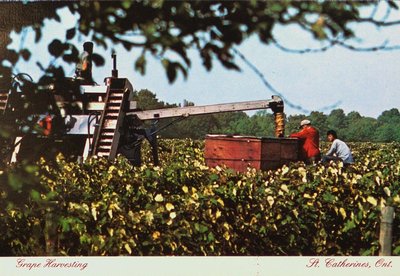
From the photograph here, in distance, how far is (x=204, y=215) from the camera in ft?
9.67

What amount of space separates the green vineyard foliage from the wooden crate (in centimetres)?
177

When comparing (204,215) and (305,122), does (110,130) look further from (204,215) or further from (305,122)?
(305,122)

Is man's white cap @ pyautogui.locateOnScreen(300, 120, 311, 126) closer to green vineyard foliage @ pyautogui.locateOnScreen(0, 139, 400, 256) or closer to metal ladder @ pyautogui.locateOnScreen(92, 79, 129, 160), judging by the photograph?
green vineyard foliage @ pyautogui.locateOnScreen(0, 139, 400, 256)

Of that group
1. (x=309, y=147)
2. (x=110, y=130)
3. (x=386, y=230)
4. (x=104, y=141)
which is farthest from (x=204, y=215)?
(x=309, y=147)

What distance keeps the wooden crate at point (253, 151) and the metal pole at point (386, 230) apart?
96.1 inches

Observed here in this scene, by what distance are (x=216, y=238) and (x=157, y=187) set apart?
61 cm

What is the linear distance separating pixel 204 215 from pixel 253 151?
264 centimetres

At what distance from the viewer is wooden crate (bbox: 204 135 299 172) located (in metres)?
5.45

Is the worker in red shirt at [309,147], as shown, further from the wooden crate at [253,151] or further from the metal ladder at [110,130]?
the metal ladder at [110,130]

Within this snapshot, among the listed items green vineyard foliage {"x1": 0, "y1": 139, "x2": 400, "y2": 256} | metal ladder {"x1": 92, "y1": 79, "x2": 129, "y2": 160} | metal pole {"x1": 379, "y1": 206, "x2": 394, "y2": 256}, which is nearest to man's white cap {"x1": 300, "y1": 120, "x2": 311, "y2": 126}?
green vineyard foliage {"x1": 0, "y1": 139, "x2": 400, "y2": 256}

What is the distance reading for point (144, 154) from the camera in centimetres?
747
